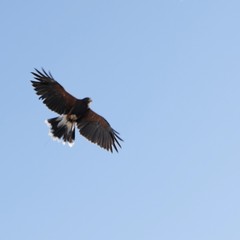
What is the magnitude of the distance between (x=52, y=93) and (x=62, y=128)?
150cm

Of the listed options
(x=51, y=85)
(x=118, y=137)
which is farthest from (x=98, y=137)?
(x=51, y=85)

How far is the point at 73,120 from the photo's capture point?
38062mm

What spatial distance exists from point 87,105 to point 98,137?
1917 millimetres

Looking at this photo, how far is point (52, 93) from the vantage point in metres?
37.4

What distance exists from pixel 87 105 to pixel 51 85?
1716 millimetres

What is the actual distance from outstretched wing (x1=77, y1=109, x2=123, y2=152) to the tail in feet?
2.28

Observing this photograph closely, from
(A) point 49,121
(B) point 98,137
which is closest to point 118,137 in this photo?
(B) point 98,137

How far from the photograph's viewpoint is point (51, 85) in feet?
122

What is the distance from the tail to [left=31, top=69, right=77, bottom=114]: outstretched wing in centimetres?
41

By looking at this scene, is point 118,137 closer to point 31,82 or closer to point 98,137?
point 98,137

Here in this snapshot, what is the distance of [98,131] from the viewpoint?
39094 mm

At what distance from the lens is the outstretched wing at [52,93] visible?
37.2 m

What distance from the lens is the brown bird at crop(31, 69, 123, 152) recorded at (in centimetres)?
3725

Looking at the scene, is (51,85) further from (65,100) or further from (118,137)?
(118,137)
